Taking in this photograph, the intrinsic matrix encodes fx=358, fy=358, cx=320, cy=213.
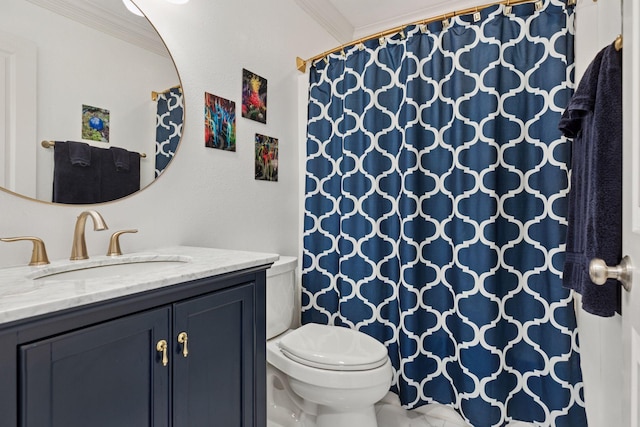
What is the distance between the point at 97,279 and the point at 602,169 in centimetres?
129

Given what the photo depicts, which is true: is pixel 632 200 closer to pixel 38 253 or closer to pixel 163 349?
pixel 163 349

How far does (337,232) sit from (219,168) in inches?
28.7

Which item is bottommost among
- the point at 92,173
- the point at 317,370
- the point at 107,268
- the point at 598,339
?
the point at 317,370

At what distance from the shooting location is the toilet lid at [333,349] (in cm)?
138

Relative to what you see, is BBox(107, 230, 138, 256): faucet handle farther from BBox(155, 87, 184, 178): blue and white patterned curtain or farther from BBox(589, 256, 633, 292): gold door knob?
BBox(589, 256, 633, 292): gold door knob

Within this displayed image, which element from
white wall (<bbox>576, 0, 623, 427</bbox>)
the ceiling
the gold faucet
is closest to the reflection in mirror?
the gold faucet

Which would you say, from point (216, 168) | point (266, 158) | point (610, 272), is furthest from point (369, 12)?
point (610, 272)

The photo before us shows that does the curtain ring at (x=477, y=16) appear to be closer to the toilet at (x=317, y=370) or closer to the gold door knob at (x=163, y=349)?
the toilet at (x=317, y=370)

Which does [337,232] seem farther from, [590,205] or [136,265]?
[590,205]

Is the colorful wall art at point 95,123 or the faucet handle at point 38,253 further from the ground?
the colorful wall art at point 95,123

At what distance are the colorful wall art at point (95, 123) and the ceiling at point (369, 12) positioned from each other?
146cm

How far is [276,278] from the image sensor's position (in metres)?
1.61

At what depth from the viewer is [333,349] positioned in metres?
1.49

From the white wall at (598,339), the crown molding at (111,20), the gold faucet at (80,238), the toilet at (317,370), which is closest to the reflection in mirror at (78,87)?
the crown molding at (111,20)
